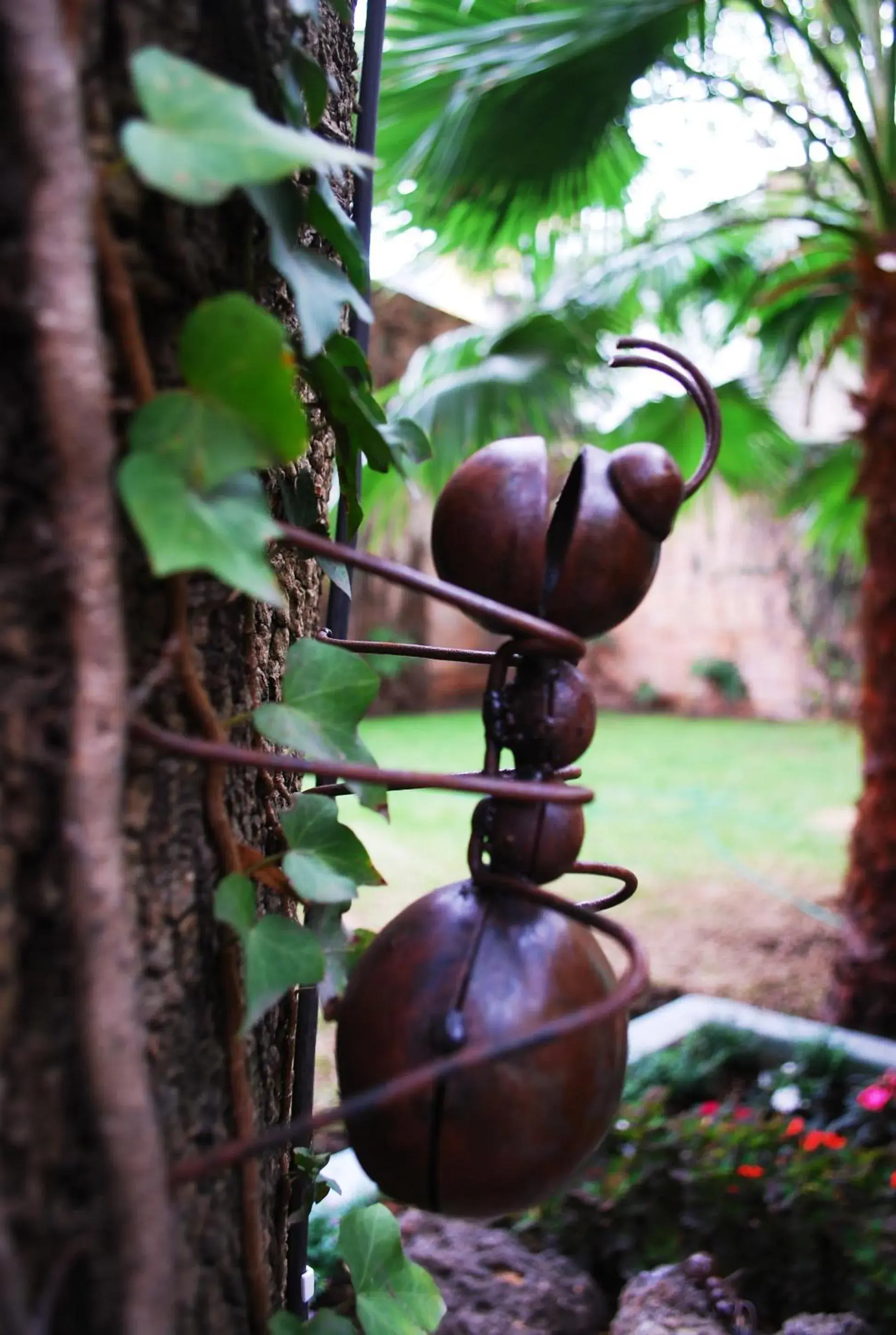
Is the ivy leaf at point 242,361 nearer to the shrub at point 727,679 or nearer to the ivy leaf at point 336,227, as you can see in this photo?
the ivy leaf at point 336,227

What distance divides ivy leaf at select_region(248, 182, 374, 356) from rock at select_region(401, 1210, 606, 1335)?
44.7 inches

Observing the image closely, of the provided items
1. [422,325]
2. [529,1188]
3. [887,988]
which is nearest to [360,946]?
[529,1188]

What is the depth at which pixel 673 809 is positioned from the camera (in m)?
5.56

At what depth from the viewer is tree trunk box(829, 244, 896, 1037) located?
2.35m

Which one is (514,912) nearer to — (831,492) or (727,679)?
(831,492)

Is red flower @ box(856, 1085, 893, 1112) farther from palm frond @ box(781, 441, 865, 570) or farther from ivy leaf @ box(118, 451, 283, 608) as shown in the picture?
ivy leaf @ box(118, 451, 283, 608)

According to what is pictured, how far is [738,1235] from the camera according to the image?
4.86ft

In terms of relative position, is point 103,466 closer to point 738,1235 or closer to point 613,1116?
point 613,1116

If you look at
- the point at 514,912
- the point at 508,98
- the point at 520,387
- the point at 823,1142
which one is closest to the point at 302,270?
the point at 514,912

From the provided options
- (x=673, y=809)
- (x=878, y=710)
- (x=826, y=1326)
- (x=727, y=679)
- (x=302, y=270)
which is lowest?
(x=673, y=809)

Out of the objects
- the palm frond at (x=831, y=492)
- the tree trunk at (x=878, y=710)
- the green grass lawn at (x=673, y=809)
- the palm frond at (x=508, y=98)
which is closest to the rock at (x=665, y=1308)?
the tree trunk at (x=878, y=710)

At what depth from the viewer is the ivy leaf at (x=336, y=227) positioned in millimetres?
438

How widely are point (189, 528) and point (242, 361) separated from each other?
61 millimetres

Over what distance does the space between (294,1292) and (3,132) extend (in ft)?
1.96
